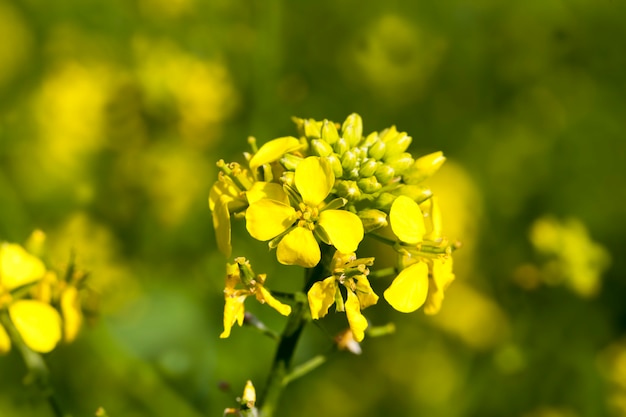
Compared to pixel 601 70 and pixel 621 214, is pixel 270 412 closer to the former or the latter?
pixel 621 214

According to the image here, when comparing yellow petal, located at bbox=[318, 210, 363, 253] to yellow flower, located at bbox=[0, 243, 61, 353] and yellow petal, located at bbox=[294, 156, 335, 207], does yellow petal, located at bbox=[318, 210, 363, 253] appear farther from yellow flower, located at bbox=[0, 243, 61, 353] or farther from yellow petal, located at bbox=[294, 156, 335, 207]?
yellow flower, located at bbox=[0, 243, 61, 353]

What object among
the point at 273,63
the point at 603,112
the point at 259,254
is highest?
the point at 603,112

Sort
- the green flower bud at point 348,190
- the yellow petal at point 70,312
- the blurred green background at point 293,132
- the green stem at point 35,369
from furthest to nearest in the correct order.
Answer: the blurred green background at point 293,132
the yellow petal at point 70,312
the green stem at point 35,369
the green flower bud at point 348,190

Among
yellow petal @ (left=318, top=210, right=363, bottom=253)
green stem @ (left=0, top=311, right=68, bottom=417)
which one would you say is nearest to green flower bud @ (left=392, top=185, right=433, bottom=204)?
yellow petal @ (left=318, top=210, right=363, bottom=253)

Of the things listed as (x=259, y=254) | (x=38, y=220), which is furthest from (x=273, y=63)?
(x=38, y=220)

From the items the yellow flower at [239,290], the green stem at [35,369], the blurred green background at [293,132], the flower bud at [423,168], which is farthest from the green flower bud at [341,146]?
the blurred green background at [293,132]

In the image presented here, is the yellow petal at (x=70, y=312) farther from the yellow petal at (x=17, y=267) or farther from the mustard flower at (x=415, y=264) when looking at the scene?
the mustard flower at (x=415, y=264)
